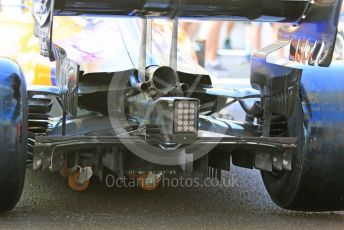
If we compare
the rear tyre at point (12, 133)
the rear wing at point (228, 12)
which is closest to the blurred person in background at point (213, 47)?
the rear wing at point (228, 12)

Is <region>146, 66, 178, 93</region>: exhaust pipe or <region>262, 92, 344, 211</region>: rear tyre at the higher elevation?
<region>146, 66, 178, 93</region>: exhaust pipe

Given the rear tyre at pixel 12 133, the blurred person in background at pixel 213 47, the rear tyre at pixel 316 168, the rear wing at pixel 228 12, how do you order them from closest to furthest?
the rear wing at pixel 228 12
the rear tyre at pixel 12 133
the rear tyre at pixel 316 168
the blurred person in background at pixel 213 47

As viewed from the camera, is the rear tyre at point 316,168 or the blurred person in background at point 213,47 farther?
the blurred person in background at point 213,47

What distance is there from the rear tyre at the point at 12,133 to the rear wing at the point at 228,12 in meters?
0.24

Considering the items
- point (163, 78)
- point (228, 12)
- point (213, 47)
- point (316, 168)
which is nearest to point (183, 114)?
point (163, 78)

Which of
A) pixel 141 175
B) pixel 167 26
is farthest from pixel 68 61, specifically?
pixel 167 26

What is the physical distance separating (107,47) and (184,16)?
3.26 ft

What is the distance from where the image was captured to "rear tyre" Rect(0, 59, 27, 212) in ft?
11.4

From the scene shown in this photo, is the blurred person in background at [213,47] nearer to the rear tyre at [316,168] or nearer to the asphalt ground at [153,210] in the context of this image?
the asphalt ground at [153,210]

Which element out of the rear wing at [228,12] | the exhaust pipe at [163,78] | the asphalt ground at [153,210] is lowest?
the asphalt ground at [153,210]

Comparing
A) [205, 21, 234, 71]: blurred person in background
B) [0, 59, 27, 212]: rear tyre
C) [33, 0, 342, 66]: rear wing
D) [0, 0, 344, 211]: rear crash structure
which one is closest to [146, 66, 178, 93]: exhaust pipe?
[0, 0, 344, 211]: rear crash structure

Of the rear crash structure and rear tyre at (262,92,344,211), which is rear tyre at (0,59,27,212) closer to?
the rear crash structure

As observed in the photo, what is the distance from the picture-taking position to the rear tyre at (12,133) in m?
3.47

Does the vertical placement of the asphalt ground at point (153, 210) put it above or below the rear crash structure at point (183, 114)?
below
